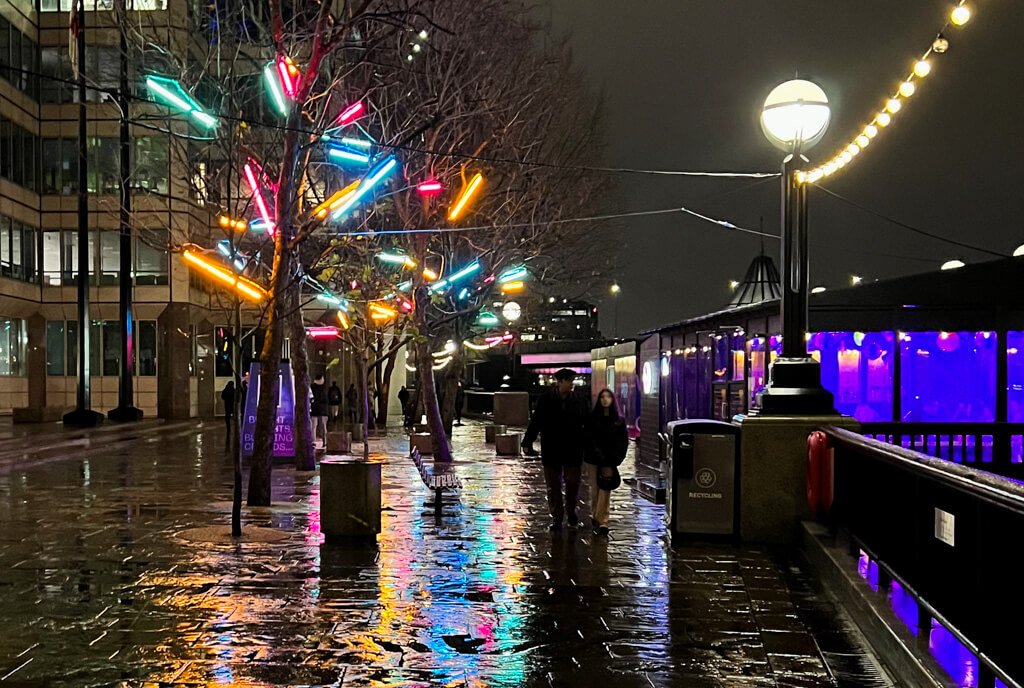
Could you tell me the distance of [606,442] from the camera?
1165 centimetres

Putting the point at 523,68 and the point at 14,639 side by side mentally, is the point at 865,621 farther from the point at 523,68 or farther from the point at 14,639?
the point at 523,68

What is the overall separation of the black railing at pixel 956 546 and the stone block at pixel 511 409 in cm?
2916

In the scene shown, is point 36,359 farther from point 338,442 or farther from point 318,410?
point 338,442

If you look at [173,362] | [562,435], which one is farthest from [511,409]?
[562,435]

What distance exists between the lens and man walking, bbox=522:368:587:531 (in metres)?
11.8

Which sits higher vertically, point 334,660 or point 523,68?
point 523,68

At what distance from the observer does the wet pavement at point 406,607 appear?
624 cm

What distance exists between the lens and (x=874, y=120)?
11.8 m

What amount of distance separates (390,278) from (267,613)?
20.2m

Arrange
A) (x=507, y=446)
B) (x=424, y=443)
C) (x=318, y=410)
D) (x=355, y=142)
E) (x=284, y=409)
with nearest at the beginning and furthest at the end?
(x=355, y=142)
(x=284, y=409)
(x=424, y=443)
(x=507, y=446)
(x=318, y=410)

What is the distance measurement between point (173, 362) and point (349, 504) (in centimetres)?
3510

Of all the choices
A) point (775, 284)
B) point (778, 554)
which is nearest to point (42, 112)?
point (775, 284)

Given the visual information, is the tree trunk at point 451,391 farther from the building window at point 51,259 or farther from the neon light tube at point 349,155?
the building window at point 51,259

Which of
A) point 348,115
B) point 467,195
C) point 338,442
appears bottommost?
point 338,442
